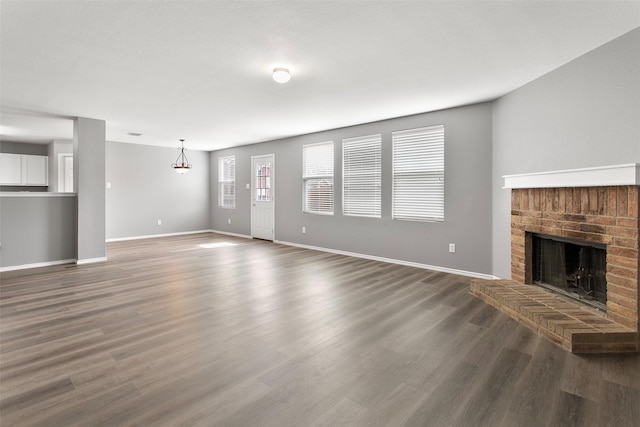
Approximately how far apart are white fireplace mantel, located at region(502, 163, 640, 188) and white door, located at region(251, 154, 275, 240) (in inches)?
212

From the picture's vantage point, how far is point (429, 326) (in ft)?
9.39

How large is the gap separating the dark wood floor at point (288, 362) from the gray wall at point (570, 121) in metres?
1.59

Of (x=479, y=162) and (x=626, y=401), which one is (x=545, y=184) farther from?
(x=626, y=401)

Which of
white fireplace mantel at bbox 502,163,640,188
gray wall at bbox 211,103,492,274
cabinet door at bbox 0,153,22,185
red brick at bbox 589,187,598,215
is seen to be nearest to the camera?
white fireplace mantel at bbox 502,163,640,188

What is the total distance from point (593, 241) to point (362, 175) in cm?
360

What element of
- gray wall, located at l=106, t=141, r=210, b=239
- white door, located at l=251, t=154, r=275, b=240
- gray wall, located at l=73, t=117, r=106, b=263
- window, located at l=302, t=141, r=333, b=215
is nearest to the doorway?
gray wall, located at l=106, t=141, r=210, b=239

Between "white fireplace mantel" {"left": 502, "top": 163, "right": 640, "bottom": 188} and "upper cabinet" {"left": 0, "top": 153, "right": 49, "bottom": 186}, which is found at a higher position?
"upper cabinet" {"left": 0, "top": 153, "right": 49, "bottom": 186}

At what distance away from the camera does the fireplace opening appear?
2.90 m

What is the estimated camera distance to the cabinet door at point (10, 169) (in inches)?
305

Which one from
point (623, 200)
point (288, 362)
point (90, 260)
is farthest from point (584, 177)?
point (90, 260)

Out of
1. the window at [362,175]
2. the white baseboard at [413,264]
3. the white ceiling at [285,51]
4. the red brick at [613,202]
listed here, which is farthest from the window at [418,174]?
the red brick at [613,202]

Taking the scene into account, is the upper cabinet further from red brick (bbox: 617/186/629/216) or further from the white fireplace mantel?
red brick (bbox: 617/186/629/216)

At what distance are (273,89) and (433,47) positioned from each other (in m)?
1.93

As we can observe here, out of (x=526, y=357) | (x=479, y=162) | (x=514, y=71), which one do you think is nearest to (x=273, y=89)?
(x=514, y=71)
